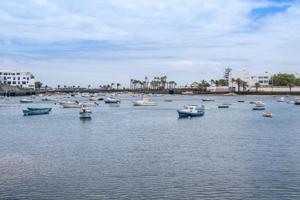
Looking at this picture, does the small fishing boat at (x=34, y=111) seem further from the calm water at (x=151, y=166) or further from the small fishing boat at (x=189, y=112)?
the calm water at (x=151, y=166)

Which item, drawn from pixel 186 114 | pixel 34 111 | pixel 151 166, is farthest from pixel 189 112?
pixel 151 166

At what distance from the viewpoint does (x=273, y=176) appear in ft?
123

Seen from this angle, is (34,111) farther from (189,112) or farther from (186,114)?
(189,112)

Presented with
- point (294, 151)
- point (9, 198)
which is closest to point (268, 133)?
point (294, 151)

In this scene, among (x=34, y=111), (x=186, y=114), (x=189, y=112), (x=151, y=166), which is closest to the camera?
(x=151, y=166)

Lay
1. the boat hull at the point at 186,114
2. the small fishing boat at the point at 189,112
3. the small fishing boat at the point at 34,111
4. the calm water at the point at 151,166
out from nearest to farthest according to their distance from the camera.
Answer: the calm water at the point at 151,166 < the boat hull at the point at 186,114 < the small fishing boat at the point at 189,112 < the small fishing boat at the point at 34,111

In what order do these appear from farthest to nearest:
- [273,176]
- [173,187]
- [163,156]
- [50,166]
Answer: [163,156] → [50,166] → [273,176] → [173,187]

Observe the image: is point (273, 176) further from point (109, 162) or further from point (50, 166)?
point (50, 166)

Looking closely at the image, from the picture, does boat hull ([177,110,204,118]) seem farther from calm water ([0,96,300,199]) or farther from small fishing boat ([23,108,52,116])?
small fishing boat ([23,108,52,116])

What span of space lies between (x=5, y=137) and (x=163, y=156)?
2976cm

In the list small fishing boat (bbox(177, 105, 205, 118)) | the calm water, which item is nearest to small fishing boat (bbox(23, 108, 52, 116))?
small fishing boat (bbox(177, 105, 205, 118))

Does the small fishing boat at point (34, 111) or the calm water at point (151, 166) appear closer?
the calm water at point (151, 166)

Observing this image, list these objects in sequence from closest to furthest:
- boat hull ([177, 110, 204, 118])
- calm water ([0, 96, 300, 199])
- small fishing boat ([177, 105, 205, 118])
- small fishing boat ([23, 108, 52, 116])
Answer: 1. calm water ([0, 96, 300, 199])
2. boat hull ([177, 110, 204, 118])
3. small fishing boat ([177, 105, 205, 118])
4. small fishing boat ([23, 108, 52, 116])

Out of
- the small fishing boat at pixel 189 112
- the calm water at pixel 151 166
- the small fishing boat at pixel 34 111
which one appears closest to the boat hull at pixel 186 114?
the small fishing boat at pixel 189 112
